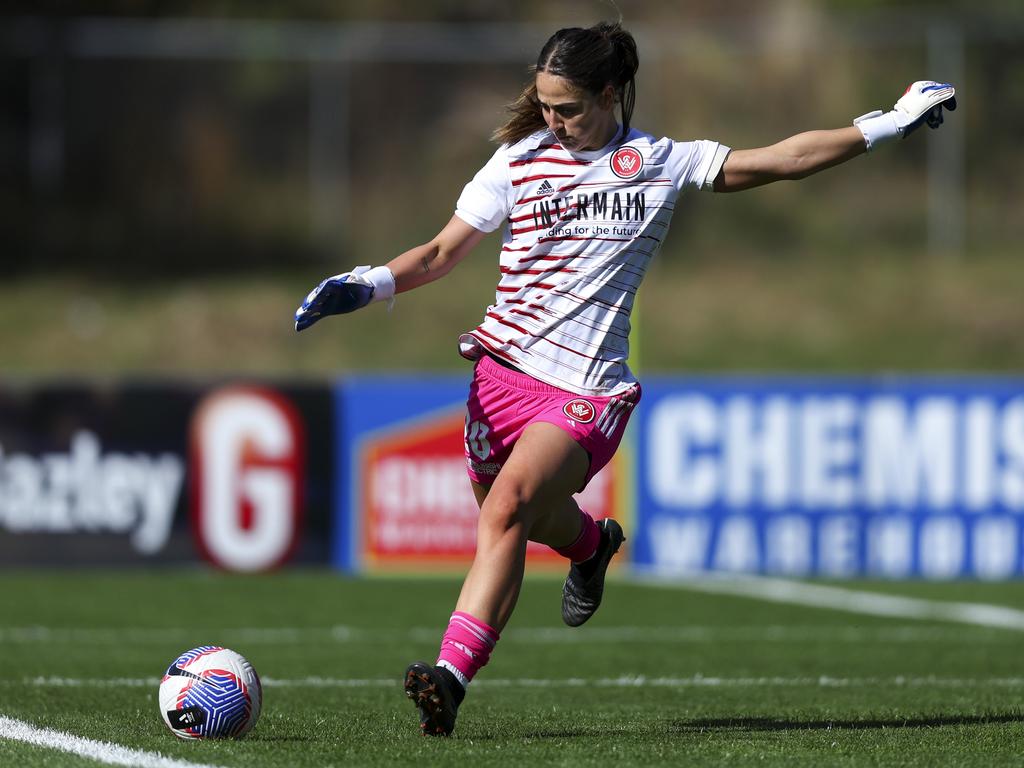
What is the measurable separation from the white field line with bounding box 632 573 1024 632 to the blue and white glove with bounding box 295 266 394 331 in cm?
614

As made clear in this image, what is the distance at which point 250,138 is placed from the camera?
23.3 m

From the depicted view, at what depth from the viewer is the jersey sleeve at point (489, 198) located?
6.06 meters

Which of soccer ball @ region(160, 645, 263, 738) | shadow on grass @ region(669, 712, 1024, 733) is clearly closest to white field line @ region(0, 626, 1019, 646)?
shadow on grass @ region(669, 712, 1024, 733)

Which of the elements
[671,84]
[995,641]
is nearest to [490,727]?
[995,641]

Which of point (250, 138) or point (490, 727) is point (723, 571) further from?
point (250, 138)

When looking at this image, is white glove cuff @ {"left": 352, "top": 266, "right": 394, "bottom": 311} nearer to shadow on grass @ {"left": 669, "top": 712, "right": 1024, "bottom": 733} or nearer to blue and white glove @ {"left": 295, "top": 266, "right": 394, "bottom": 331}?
blue and white glove @ {"left": 295, "top": 266, "right": 394, "bottom": 331}

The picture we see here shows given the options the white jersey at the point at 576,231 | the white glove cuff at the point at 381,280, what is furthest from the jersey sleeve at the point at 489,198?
the white glove cuff at the point at 381,280

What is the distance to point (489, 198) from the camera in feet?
19.9

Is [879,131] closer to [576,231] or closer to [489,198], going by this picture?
[576,231]

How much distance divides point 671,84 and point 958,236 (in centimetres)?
413

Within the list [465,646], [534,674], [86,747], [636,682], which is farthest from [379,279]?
[534,674]

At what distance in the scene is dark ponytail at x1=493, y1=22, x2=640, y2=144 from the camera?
19.1ft

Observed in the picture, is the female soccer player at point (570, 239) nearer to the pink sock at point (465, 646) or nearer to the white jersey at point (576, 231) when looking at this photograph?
the white jersey at point (576, 231)

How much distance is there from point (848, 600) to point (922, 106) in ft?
22.5
